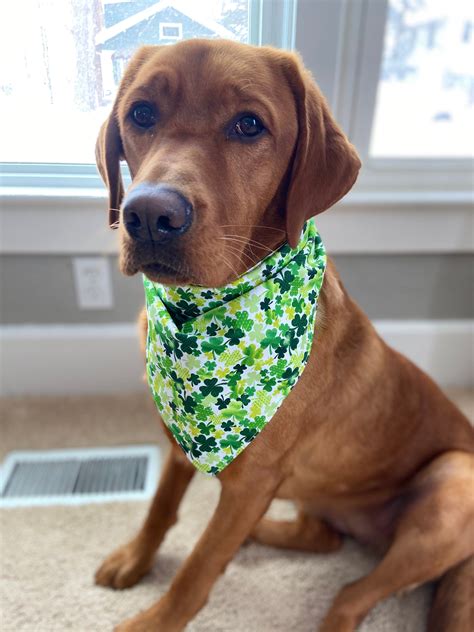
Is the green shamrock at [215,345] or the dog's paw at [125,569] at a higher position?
the green shamrock at [215,345]

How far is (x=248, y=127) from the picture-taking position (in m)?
0.89

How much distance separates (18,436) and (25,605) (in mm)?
585

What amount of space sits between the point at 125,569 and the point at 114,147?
35.6 inches

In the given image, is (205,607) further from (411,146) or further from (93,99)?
(411,146)

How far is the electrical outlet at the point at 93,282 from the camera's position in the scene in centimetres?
167

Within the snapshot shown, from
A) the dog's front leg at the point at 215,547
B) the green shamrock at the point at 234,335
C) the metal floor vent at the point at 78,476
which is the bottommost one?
the metal floor vent at the point at 78,476

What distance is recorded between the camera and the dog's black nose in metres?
0.76

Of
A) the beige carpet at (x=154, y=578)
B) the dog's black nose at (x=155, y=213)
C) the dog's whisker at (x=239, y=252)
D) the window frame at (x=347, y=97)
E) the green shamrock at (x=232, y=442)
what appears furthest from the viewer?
the window frame at (x=347, y=97)

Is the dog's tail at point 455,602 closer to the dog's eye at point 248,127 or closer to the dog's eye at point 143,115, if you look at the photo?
the dog's eye at point 248,127

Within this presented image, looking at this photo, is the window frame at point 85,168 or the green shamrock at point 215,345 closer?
the green shamrock at point 215,345

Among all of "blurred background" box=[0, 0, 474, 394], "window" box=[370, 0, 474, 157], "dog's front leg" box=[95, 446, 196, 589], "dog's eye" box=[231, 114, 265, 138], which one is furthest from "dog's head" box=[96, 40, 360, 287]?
"window" box=[370, 0, 474, 157]

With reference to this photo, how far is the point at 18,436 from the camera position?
5.42ft

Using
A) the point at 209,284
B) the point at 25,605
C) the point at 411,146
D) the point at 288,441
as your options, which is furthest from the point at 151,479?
the point at 411,146

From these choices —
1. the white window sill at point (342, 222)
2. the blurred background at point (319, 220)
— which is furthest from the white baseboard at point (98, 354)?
the white window sill at point (342, 222)
